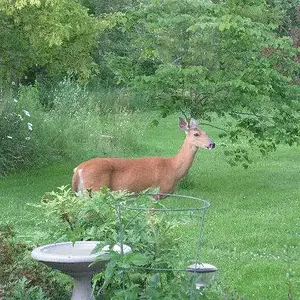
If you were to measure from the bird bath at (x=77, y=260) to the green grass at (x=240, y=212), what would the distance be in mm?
830

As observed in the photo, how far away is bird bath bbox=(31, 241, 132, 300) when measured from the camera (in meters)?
5.70

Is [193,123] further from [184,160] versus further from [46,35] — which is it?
[46,35]

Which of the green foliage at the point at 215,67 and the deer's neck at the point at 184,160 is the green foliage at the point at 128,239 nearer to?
the deer's neck at the point at 184,160

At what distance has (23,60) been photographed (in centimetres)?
1742

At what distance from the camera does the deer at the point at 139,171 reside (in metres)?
11.8

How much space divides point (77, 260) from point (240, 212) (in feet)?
23.1

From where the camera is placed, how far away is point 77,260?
5688 millimetres

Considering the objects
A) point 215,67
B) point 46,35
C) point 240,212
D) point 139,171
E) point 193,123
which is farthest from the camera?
point 46,35

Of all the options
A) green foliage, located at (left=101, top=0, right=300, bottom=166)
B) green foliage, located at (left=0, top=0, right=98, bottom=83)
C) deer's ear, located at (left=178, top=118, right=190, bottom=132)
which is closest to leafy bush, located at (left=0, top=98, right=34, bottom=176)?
green foliage, located at (left=0, top=0, right=98, bottom=83)

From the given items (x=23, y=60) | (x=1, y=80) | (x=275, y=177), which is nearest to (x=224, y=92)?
(x=275, y=177)

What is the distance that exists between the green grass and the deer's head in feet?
3.01

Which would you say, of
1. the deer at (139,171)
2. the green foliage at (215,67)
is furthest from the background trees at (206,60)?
the deer at (139,171)

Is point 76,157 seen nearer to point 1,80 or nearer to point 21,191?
point 1,80

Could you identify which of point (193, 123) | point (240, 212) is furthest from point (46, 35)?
point (240, 212)
